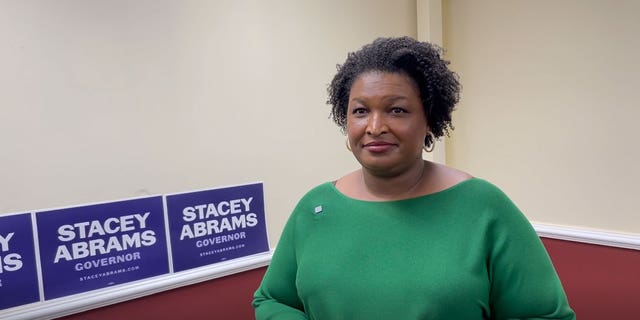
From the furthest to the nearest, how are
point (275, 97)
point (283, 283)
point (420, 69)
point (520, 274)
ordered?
point (275, 97), point (283, 283), point (420, 69), point (520, 274)

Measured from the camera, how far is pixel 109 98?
1550 mm

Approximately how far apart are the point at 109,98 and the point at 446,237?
125cm

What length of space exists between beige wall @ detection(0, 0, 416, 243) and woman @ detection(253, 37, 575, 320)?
84cm

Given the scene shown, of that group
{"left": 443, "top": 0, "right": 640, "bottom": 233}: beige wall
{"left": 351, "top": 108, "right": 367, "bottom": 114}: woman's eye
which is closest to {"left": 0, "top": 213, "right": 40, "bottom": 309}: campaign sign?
{"left": 351, "top": 108, "right": 367, "bottom": 114}: woman's eye

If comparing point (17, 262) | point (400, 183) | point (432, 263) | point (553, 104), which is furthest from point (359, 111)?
point (553, 104)

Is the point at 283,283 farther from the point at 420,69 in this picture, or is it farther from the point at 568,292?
the point at 568,292

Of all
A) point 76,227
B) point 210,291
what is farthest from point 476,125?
point 76,227

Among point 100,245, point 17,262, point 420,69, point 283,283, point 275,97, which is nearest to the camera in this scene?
point 420,69

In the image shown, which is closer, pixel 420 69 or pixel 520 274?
pixel 520 274

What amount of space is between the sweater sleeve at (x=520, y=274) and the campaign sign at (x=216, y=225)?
119 cm

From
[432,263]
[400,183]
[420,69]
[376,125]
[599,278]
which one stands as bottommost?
[599,278]

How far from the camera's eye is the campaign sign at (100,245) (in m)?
1.46

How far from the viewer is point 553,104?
7.02ft

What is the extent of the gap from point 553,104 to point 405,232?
1.62 m
